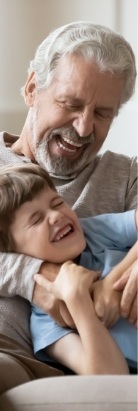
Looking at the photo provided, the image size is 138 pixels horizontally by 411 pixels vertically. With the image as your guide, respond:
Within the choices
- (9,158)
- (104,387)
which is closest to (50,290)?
(104,387)

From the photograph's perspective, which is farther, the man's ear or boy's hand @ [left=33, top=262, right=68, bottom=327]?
the man's ear

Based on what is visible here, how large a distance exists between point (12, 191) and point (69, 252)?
0.17 metres

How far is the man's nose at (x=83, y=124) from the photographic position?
1779mm

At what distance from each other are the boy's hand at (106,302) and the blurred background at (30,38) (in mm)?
1539

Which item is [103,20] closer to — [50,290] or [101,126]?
[101,126]

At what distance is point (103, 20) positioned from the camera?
2.90 meters

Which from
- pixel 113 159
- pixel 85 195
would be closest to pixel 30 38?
pixel 113 159

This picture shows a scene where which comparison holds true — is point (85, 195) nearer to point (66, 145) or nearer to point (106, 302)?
point (66, 145)

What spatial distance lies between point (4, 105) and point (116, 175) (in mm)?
1194

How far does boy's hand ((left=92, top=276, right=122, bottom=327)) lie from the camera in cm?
134

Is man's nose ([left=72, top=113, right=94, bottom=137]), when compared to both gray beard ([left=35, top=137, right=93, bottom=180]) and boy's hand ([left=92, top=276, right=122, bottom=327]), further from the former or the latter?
boy's hand ([left=92, top=276, right=122, bottom=327])

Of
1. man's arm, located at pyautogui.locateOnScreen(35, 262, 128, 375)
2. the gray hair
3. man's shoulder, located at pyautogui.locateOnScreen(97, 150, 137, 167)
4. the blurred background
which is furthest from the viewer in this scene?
the blurred background

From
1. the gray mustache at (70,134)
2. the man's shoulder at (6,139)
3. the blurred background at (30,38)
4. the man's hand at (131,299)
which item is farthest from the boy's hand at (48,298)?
the blurred background at (30,38)

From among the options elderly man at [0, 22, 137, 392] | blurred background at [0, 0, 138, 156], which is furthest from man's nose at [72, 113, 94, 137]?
blurred background at [0, 0, 138, 156]
